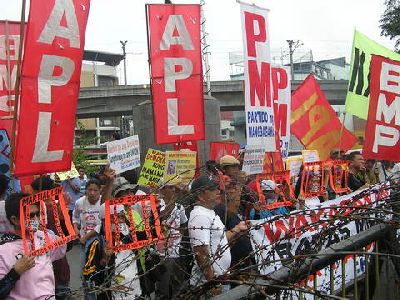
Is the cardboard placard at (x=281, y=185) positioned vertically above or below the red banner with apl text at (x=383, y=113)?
below

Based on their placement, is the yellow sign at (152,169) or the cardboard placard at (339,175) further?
the cardboard placard at (339,175)

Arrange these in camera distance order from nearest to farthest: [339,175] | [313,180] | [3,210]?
[3,210]
[313,180]
[339,175]

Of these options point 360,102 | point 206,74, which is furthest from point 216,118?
point 360,102

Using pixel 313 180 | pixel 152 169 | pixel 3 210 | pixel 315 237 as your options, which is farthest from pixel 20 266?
pixel 313 180

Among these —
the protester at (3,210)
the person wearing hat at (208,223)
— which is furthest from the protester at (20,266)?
the person wearing hat at (208,223)

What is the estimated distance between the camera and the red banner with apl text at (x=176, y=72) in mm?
7543

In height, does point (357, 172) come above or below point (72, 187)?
above

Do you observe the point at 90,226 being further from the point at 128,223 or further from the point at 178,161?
the point at 128,223

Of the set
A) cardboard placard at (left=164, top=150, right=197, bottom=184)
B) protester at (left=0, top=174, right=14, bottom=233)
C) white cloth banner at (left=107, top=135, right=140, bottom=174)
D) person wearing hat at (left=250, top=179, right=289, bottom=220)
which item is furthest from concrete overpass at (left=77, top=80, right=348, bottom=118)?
protester at (left=0, top=174, right=14, bottom=233)

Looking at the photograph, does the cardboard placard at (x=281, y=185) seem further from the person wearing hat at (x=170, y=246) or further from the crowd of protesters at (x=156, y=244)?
the person wearing hat at (x=170, y=246)

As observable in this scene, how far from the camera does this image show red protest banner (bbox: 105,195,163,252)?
149 inches

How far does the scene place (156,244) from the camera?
346 centimetres

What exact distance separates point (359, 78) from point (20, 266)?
6.96m

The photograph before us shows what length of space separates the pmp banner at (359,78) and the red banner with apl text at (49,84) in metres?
5.27
